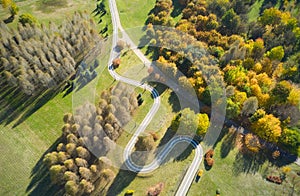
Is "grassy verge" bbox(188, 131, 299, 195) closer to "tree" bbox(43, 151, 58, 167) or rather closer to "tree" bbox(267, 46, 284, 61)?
"tree" bbox(43, 151, 58, 167)

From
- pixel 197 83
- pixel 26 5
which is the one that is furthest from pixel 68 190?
pixel 26 5

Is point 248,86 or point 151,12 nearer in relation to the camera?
point 248,86

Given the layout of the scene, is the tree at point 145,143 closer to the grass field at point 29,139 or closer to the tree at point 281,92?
the grass field at point 29,139

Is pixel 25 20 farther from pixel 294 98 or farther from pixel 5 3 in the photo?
pixel 294 98

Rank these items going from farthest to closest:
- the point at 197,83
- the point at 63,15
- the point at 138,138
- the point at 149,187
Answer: the point at 63,15, the point at 197,83, the point at 138,138, the point at 149,187

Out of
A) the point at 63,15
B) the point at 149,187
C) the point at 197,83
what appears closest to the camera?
the point at 149,187

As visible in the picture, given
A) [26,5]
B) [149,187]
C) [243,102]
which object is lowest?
[149,187]

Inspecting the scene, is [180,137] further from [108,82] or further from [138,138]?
[108,82]

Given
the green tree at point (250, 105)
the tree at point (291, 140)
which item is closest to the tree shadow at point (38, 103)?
the green tree at point (250, 105)
